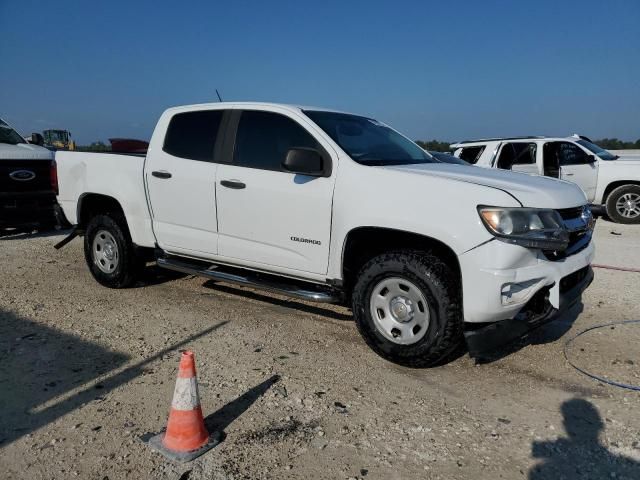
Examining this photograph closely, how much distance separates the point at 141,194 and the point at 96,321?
128 cm

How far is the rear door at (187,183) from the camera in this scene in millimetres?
4777

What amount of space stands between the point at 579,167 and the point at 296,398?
10.0m

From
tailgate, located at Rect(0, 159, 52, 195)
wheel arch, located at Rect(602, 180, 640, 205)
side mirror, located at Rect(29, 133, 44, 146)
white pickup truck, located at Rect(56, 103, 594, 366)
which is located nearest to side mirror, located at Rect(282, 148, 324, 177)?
white pickup truck, located at Rect(56, 103, 594, 366)

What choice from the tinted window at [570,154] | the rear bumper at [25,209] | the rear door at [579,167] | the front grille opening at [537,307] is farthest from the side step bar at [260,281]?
the tinted window at [570,154]

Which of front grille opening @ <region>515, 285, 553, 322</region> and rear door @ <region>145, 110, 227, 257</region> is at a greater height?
rear door @ <region>145, 110, 227, 257</region>

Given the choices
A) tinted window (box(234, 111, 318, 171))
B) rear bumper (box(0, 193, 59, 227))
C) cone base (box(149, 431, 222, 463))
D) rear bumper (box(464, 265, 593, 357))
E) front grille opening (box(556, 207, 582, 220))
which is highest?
tinted window (box(234, 111, 318, 171))

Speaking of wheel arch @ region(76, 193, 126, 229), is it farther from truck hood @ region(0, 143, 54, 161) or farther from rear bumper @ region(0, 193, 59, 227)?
truck hood @ region(0, 143, 54, 161)

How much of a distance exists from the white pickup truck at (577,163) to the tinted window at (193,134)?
23.6 ft

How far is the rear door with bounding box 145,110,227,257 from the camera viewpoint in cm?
478

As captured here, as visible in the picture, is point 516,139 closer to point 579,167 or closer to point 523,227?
point 579,167

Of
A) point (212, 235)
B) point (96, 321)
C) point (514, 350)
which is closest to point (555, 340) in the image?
point (514, 350)

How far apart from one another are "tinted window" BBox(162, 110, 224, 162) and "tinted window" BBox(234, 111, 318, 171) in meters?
0.32

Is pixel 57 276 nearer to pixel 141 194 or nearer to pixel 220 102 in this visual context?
pixel 141 194

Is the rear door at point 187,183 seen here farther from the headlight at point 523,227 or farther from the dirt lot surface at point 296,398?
the headlight at point 523,227
